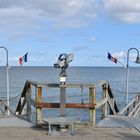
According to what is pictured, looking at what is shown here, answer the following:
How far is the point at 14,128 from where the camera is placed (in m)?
10.9

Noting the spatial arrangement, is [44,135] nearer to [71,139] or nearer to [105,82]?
[71,139]

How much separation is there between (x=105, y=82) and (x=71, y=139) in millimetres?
4346

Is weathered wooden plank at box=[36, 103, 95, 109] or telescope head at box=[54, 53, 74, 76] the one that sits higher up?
telescope head at box=[54, 53, 74, 76]

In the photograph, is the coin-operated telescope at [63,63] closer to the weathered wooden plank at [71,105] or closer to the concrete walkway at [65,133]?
the weathered wooden plank at [71,105]

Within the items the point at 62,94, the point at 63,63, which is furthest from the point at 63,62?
the point at 62,94

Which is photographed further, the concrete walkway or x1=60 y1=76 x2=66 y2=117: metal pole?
x1=60 y1=76 x2=66 y2=117: metal pole

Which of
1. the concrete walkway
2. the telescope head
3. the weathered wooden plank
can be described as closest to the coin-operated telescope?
the telescope head

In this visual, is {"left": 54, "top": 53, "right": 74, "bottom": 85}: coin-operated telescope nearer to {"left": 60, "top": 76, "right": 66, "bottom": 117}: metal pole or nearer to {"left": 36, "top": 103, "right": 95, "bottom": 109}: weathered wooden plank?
{"left": 60, "top": 76, "right": 66, "bottom": 117}: metal pole

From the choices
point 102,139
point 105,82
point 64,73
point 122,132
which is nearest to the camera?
point 102,139

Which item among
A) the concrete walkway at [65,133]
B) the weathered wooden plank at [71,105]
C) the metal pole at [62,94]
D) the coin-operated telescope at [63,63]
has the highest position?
the coin-operated telescope at [63,63]

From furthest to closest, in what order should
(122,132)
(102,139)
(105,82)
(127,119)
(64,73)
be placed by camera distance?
(105,82) < (127,119) < (64,73) < (122,132) < (102,139)

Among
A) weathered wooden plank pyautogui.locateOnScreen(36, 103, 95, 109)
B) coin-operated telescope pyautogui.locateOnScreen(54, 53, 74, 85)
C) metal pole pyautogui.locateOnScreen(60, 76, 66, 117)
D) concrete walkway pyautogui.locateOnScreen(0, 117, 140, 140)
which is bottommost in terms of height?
concrete walkway pyautogui.locateOnScreen(0, 117, 140, 140)

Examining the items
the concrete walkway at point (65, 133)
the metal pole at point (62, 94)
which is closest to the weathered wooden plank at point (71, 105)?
the metal pole at point (62, 94)

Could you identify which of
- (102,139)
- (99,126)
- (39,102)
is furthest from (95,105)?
(102,139)
